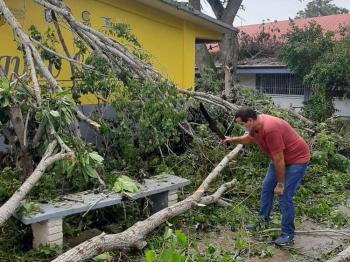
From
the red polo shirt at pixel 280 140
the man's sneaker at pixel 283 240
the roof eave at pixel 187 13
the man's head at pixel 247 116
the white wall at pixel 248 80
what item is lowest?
the man's sneaker at pixel 283 240

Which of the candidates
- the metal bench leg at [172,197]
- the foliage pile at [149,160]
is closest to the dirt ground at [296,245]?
the foliage pile at [149,160]

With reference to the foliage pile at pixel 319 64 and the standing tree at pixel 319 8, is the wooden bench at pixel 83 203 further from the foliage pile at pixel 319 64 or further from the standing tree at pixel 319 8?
the standing tree at pixel 319 8

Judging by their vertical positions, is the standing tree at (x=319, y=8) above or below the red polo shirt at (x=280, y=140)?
above

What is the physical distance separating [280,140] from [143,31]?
606 cm

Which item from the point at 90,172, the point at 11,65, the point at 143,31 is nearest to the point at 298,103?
the point at 143,31

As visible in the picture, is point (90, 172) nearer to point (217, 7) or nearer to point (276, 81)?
point (276, 81)

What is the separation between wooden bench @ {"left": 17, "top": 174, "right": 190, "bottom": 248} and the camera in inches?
194

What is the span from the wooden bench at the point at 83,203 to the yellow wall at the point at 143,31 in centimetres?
358

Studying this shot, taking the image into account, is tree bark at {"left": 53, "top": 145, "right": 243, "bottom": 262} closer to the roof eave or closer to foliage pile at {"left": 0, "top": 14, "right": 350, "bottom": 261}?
foliage pile at {"left": 0, "top": 14, "right": 350, "bottom": 261}

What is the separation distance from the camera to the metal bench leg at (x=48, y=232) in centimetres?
492

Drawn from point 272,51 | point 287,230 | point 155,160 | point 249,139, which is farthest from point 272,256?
point 272,51

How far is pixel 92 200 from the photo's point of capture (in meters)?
5.41

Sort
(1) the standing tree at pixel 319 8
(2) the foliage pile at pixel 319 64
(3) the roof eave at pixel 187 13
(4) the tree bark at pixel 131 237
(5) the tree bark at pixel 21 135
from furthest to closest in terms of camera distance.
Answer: (1) the standing tree at pixel 319 8 → (2) the foliage pile at pixel 319 64 → (3) the roof eave at pixel 187 13 → (5) the tree bark at pixel 21 135 → (4) the tree bark at pixel 131 237

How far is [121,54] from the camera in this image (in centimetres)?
720
